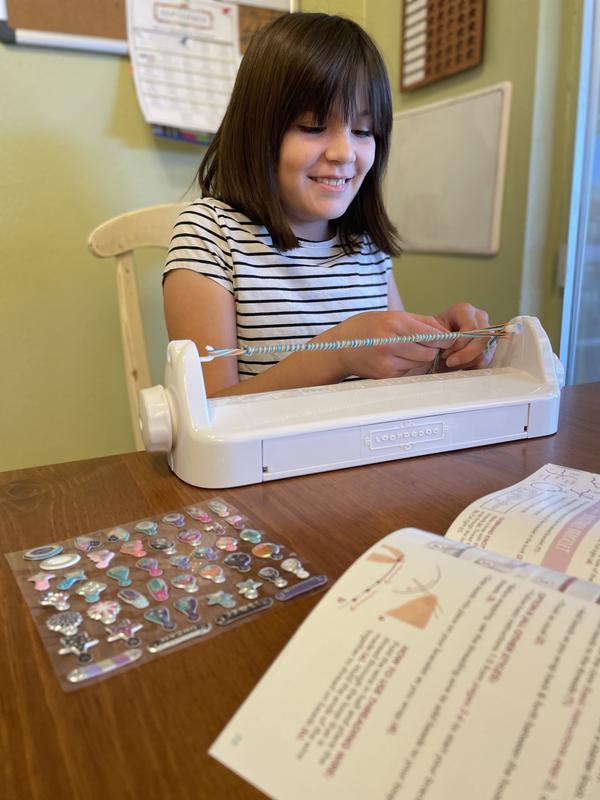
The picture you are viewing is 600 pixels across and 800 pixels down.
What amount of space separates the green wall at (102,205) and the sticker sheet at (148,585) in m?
0.90

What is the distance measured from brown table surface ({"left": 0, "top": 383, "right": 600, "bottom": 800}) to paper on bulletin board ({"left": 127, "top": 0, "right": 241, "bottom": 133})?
938 millimetres

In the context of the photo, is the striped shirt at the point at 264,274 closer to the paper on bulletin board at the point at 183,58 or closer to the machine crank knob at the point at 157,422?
the machine crank knob at the point at 157,422

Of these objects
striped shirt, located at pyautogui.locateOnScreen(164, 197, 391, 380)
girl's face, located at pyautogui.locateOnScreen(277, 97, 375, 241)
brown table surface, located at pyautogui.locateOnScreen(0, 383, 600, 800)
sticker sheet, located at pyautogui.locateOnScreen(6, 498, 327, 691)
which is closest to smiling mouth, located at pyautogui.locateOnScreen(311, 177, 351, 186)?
girl's face, located at pyautogui.locateOnScreen(277, 97, 375, 241)

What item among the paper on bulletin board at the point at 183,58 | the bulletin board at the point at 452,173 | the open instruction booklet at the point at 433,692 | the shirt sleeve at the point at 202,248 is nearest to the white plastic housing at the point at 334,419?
the open instruction booklet at the point at 433,692

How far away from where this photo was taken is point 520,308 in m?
1.13

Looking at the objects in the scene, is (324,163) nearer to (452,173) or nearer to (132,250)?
(132,250)

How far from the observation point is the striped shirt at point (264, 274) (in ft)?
2.70

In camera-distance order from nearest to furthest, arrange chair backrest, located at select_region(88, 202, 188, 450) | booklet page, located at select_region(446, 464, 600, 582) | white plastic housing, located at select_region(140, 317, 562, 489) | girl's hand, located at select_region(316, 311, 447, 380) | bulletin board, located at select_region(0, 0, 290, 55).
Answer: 1. booklet page, located at select_region(446, 464, 600, 582)
2. white plastic housing, located at select_region(140, 317, 562, 489)
3. girl's hand, located at select_region(316, 311, 447, 380)
4. chair backrest, located at select_region(88, 202, 188, 450)
5. bulletin board, located at select_region(0, 0, 290, 55)

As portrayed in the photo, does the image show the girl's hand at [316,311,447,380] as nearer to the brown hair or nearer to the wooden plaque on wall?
the brown hair

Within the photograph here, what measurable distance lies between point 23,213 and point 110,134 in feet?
0.77

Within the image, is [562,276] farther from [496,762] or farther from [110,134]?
[496,762]

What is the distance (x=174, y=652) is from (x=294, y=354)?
0.46 meters

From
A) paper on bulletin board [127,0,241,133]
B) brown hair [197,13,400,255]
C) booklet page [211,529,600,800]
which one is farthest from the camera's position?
paper on bulletin board [127,0,241,133]

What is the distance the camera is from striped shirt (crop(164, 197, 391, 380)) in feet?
2.70
